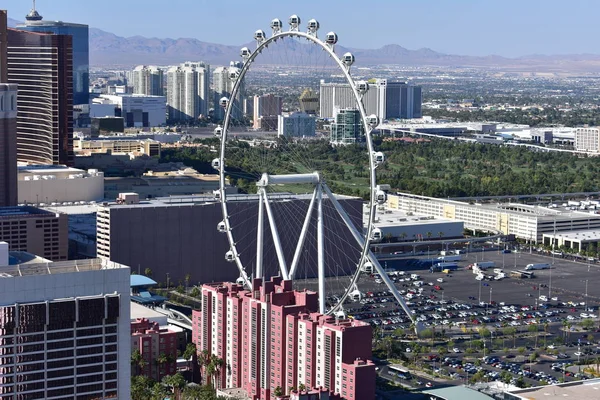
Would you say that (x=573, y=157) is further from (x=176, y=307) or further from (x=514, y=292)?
(x=176, y=307)

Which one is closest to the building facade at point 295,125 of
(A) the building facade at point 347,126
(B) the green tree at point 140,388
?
(B) the green tree at point 140,388

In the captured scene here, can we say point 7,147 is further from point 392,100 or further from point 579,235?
point 392,100

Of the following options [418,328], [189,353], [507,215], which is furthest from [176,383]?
[507,215]

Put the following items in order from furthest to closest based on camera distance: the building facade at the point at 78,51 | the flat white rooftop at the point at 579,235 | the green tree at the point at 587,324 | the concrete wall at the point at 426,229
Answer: the building facade at the point at 78,51, the flat white rooftop at the point at 579,235, the concrete wall at the point at 426,229, the green tree at the point at 587,324

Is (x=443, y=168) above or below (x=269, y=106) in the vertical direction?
below

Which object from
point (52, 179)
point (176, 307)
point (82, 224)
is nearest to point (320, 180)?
point (176, 307)

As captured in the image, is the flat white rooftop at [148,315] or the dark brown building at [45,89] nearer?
the flat white rooftop at [148,315]

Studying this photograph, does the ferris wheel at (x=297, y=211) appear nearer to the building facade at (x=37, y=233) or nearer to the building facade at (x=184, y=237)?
the building facade at (x=184, y=237)

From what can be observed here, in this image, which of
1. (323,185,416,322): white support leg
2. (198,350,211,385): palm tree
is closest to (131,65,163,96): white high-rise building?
(323,185,416,322): white support leg
